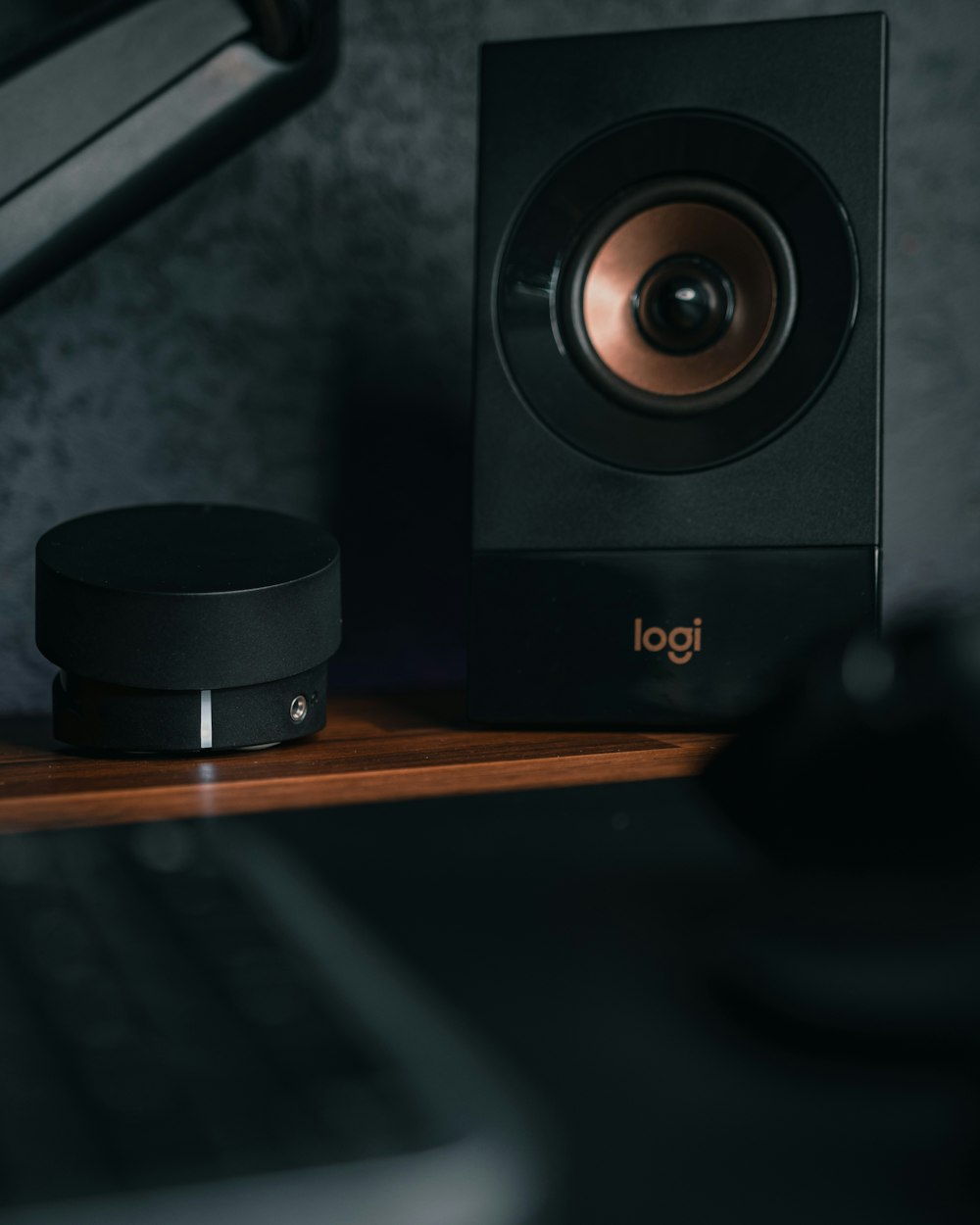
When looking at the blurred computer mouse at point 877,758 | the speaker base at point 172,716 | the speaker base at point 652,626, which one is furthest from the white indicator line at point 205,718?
the blurred computer mouse at point 877,758

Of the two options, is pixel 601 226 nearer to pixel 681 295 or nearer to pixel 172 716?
pixel 681 295

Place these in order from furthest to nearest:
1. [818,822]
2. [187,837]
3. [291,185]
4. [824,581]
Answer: [291,185] → [824,581] → [187,837] → [818,822]

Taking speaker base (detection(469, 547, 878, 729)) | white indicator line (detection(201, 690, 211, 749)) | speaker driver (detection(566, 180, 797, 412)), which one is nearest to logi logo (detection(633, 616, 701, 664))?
speaker base (detection(469, 547, 878, 729))

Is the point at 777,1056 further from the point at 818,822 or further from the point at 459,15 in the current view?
the point at 459,15

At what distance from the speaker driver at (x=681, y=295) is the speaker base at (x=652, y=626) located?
0.10 meters

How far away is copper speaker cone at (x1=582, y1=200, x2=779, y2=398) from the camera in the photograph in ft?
2.11

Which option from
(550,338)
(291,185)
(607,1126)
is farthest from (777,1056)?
(291,185)

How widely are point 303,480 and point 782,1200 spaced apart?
686 millimetres

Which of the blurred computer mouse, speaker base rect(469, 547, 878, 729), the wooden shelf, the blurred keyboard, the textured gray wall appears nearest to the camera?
the blurred keyboard

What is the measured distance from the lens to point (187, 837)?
0.50 metres

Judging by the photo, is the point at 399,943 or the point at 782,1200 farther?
the point at 399,943

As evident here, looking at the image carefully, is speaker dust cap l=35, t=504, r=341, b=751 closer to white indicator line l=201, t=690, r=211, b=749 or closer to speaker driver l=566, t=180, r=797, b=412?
white indicator line l=201, t=690, r=211, b=749

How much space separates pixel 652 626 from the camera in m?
0.63

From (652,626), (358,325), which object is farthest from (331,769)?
(358,325)
